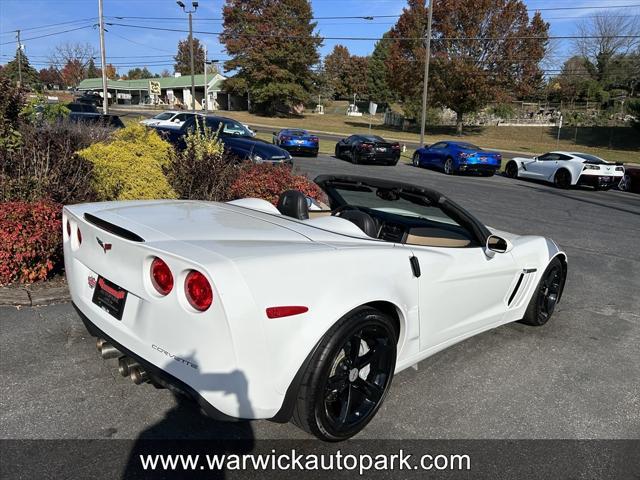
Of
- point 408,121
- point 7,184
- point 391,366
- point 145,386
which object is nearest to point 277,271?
point 391,366

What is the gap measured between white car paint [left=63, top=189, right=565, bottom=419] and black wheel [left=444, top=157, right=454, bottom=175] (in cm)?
1688

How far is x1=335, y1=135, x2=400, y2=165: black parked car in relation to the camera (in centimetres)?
Answer: 2072

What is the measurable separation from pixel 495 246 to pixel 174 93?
88.8m

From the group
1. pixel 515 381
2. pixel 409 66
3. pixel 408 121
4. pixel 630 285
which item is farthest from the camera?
pixel 408 121

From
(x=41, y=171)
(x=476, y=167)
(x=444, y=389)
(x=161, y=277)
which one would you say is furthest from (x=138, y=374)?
(x=476, y=167)

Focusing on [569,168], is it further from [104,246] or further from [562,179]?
[104,246]

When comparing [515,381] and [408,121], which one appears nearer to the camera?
[515,381]

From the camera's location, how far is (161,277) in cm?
236

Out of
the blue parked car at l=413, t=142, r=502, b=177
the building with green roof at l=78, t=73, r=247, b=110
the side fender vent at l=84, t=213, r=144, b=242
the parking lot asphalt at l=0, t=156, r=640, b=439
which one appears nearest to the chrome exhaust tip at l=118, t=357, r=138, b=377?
the parking lot asphalt at l=0, t=156, r=640, b=439

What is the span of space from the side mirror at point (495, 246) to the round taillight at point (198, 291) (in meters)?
2.07

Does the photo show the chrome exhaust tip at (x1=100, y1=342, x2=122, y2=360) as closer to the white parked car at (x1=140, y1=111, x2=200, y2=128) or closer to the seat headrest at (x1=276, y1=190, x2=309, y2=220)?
the seat headrest at (x1=276, y1=190, x2=309, y2=220)

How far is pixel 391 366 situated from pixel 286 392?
2.61 ft

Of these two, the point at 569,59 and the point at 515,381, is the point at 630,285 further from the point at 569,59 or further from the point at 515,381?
the point at 569,59

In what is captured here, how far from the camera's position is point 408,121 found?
188 feet
